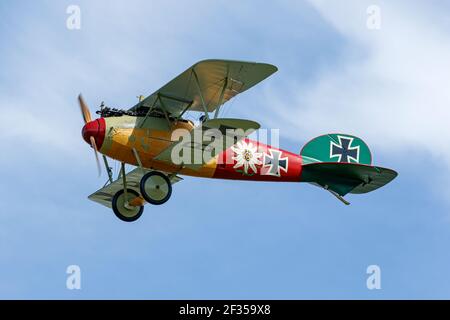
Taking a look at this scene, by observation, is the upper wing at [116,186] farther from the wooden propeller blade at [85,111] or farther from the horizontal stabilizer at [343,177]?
the horizontal stabilizer at [343,177]

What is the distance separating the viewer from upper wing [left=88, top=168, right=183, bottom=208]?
21.0 metres

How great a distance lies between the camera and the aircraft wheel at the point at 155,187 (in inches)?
750

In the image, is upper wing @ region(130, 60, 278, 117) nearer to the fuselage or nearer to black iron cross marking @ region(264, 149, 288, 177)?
the fuselage

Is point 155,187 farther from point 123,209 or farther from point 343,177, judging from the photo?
point 343,177

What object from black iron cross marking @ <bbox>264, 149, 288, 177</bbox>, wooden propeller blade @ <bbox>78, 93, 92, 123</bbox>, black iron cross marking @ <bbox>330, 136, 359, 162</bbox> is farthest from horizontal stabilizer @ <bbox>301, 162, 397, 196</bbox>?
wooden propeller blade @ <bbox>78, 93, 92, 123</bbox>

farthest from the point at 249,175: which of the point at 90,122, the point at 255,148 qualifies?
the point at 90,122

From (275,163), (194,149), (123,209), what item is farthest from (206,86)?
(123,209)

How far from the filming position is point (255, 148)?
20.2m

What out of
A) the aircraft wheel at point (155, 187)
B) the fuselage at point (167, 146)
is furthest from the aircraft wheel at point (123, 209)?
the aircraft wheel at point (155, 187)

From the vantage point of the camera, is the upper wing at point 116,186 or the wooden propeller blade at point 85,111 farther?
the upper wing at point 116,186

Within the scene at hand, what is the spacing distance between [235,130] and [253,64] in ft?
4.53

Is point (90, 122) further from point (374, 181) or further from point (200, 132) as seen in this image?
point (374, 181)

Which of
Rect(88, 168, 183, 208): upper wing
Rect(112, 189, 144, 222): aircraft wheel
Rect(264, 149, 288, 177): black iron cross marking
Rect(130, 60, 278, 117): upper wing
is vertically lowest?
Rect(112, 189, 144, 222): aircraft wheel

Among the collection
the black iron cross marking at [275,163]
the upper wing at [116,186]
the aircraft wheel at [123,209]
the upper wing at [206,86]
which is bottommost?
the aircraft wheel at [123,209]
